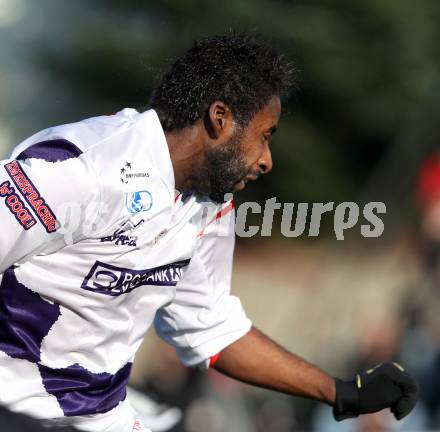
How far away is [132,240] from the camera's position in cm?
317

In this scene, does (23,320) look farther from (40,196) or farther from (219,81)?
(219,81)

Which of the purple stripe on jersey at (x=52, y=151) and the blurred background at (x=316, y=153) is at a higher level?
the purple stripe on jersey at (x=52, y=151)

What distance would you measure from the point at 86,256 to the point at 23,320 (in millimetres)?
315

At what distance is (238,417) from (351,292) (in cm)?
194

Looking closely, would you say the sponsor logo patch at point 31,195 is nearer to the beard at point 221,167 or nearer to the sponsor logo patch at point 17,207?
the sponsor logo patch at point 17,207

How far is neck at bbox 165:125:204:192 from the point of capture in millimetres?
3357

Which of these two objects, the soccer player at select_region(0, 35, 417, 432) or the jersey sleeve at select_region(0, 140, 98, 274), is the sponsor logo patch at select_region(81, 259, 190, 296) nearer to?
the soccer player at select_region(0, 35, 417, 432)


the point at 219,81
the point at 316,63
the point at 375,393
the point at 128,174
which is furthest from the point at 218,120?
the point at 316,63

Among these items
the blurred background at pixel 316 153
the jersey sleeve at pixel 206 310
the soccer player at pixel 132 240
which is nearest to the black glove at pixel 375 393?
the soccer player at pixel 132 240

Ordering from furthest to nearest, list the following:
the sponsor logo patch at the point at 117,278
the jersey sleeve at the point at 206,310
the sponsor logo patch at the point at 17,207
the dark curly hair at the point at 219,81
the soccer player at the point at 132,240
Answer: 1. the jersey sleeve at the point at 206,310
2. the dark curly hair at the point at 219,81
3. the sponsor logo patch at the point at 117,278
4. the soccer player at the point at 132,240
5. the sponsor logo patch at the point at 17,207

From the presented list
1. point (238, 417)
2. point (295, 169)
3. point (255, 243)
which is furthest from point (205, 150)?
point (255, 243)

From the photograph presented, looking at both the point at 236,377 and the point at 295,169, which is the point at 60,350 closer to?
the point at 236,377

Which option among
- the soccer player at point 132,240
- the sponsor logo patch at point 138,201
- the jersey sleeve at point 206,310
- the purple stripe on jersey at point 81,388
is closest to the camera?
the soccer player at point 132,240

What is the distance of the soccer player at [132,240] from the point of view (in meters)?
2.96
